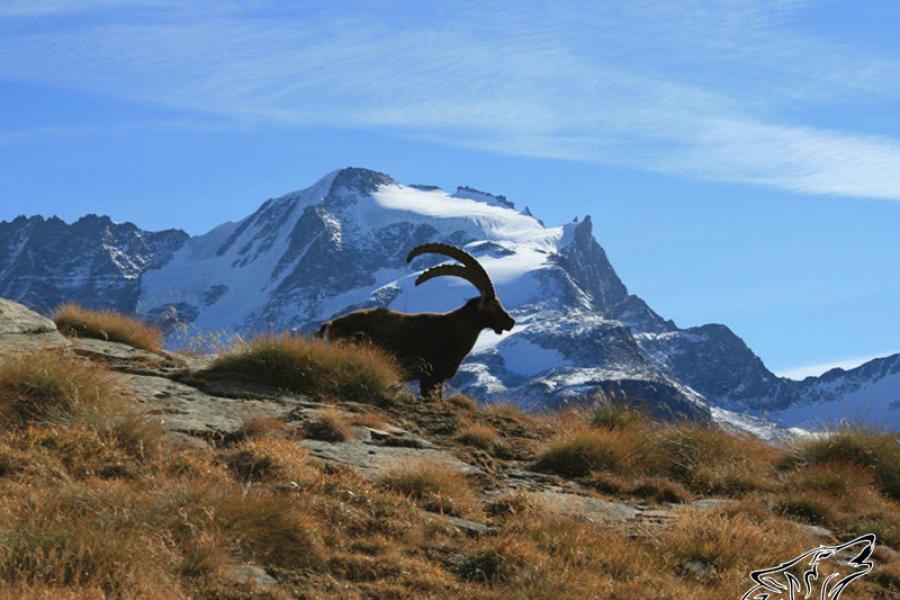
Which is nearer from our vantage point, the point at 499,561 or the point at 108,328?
the point at 499,561

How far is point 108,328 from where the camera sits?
1612 cm

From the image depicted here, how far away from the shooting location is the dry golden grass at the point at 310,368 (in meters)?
13.3

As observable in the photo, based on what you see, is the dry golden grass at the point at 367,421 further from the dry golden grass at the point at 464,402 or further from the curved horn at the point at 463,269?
the curved horn at the point at 463,269

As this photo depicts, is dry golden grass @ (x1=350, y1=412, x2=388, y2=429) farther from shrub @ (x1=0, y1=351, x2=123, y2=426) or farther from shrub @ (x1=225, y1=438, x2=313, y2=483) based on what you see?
shrub @ (x1=0, y1=351, x2=123, y2=426)

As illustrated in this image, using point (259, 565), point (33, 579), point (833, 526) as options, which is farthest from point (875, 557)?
point (33, 579)

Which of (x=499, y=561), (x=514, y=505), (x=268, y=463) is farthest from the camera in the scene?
(x=514, y=505)

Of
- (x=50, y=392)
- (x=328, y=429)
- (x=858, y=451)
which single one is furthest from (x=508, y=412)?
(x=50, y=392)

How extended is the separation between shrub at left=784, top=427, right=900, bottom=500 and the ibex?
206 inches

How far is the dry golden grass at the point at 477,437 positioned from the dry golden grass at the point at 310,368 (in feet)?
4.79

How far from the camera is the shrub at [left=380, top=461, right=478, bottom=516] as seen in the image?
9.12m

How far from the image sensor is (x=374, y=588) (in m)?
7.15

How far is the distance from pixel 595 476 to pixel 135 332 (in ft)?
25.7

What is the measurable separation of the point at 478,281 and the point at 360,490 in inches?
343

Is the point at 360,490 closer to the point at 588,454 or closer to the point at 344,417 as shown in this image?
the point at 344,417
